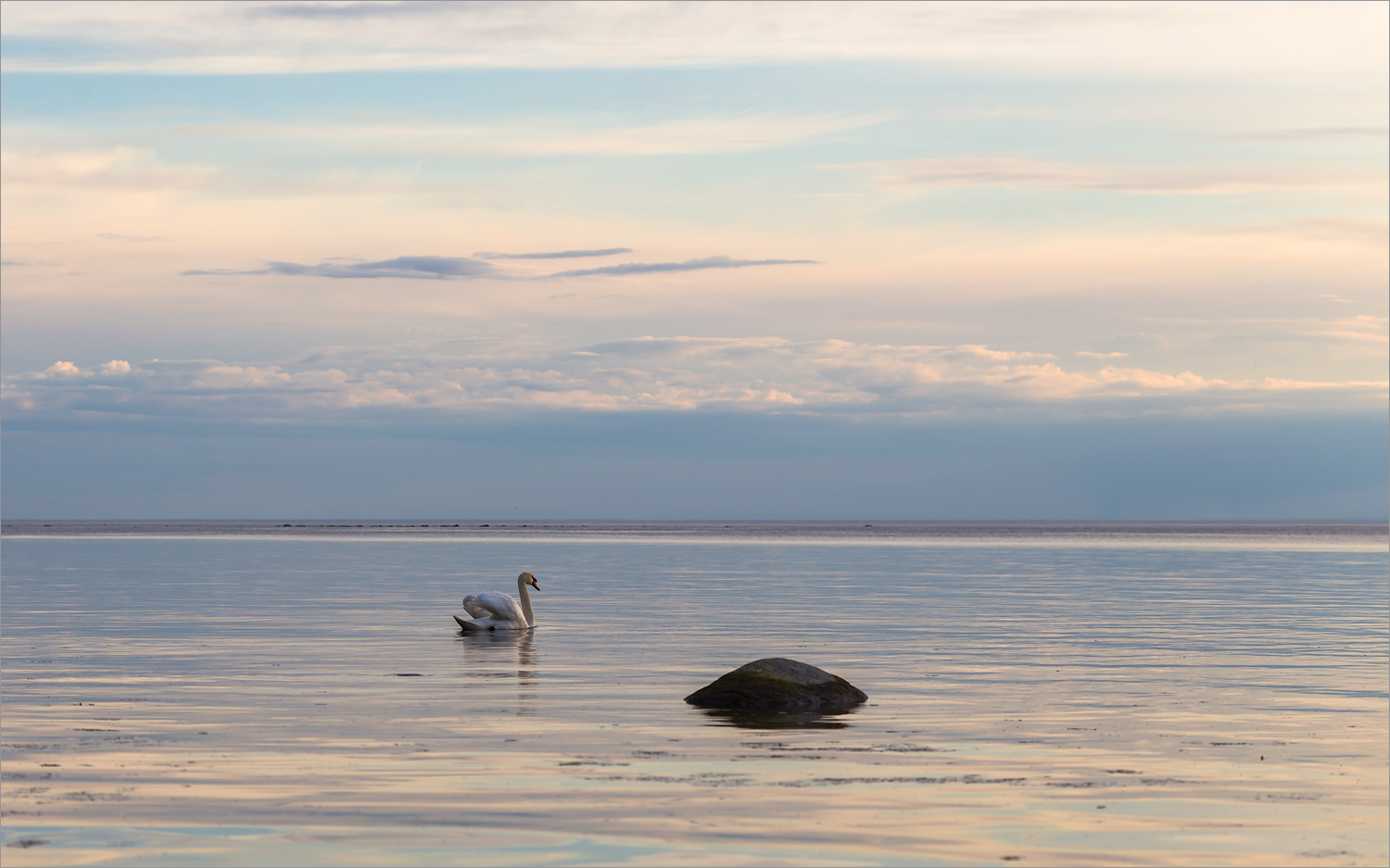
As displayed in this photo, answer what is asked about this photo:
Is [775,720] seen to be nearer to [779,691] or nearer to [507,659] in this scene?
[779,691]

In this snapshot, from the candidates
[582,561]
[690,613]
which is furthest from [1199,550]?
[690,613]

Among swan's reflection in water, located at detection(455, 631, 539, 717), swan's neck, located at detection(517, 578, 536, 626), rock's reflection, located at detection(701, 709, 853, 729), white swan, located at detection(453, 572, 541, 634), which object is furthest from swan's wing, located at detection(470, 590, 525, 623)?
rock's reflection, located at detection(701, 709, 853, 729)

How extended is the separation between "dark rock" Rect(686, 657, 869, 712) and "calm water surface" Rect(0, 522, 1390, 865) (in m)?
0.65

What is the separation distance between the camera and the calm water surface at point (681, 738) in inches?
516

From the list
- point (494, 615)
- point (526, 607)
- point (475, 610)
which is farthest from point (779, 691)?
point (526, 607)

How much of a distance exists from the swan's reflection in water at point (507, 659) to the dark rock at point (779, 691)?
2623 mm

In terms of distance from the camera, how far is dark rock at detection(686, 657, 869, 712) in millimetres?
21438

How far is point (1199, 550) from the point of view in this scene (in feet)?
336

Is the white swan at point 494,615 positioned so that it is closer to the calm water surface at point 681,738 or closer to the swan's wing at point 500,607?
the swan's wing at point 500,607

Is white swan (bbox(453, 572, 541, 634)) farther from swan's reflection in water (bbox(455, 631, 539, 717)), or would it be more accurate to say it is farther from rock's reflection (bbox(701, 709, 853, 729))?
rock's reflection (bbox(701, 709, 853, 729))

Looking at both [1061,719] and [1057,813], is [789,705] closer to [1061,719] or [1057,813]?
[1061,719]

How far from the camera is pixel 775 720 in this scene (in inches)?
816

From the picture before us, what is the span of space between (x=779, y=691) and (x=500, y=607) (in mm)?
14547

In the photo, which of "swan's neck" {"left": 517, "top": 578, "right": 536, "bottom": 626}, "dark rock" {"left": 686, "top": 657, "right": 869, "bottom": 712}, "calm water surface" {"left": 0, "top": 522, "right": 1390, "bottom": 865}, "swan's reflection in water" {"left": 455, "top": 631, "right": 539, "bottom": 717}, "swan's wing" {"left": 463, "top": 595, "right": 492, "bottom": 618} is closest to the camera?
"calm water surface" {"left": 0, "top": 522, "right": 1390, "bottom": 865}
